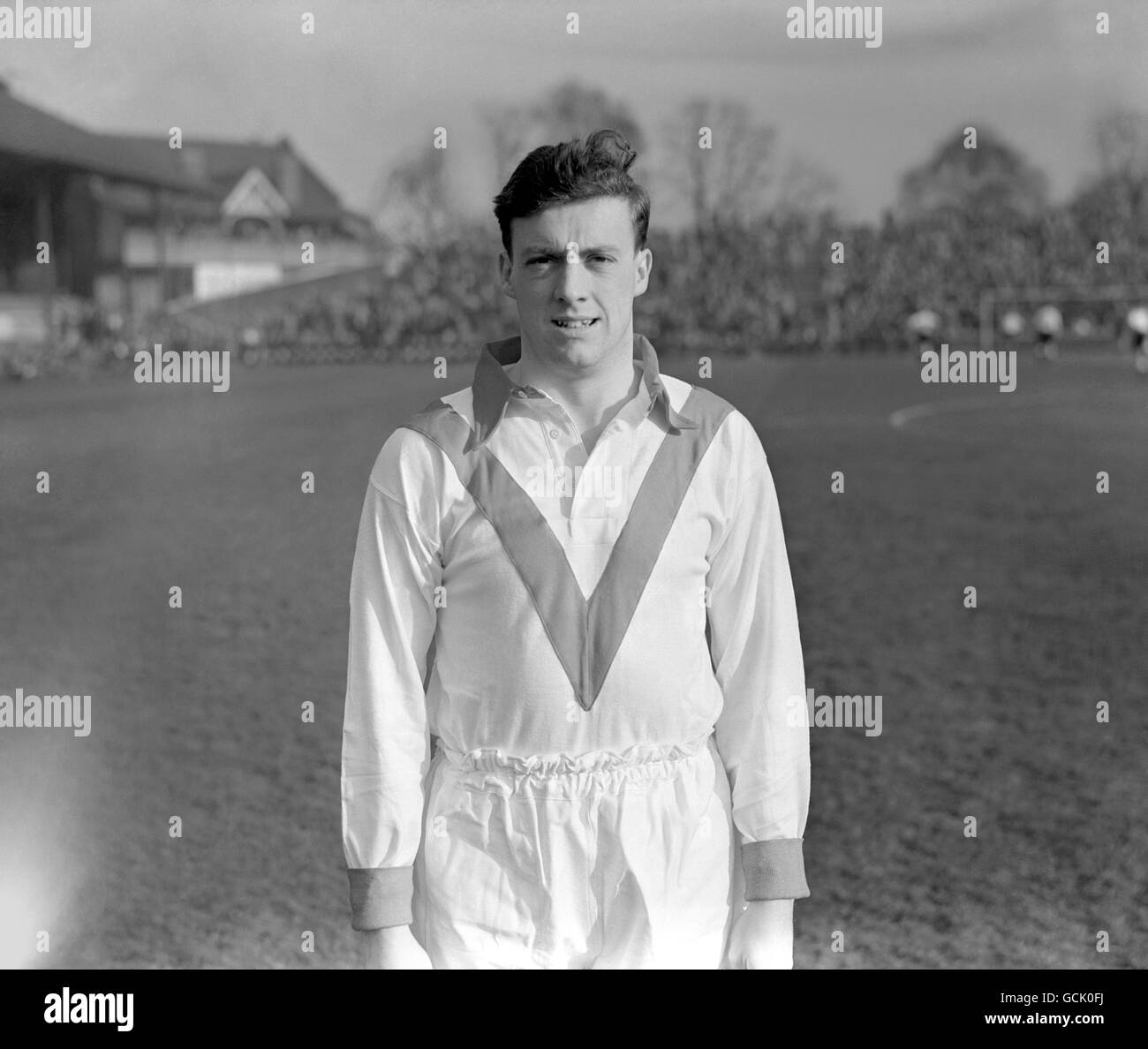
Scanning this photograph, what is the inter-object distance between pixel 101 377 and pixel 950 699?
4.19m

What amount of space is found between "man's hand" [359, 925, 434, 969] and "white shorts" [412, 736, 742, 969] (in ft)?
0.18

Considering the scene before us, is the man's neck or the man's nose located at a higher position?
the man's nose

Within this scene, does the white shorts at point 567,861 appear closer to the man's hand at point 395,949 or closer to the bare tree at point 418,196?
the man's hand at point 395,949

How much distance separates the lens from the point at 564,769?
165cm

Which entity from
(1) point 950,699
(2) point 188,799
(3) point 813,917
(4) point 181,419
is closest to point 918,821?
(3) point 813,917

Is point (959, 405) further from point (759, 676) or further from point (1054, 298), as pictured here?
point (759, 676)

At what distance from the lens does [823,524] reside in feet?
26.0

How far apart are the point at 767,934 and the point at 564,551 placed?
1.63 ft

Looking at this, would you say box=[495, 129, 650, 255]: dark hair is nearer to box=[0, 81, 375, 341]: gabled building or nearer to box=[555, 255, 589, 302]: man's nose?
box=[555, 255, 589, 302]: man's nose

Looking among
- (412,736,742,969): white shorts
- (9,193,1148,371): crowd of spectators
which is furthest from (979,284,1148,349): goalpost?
(412,736,742,969): white shorts

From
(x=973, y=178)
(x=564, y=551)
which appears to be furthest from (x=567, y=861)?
(x=973, y=178)

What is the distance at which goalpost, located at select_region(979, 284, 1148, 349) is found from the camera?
1533 cm

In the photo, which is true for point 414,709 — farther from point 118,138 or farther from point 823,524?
point 823,524
